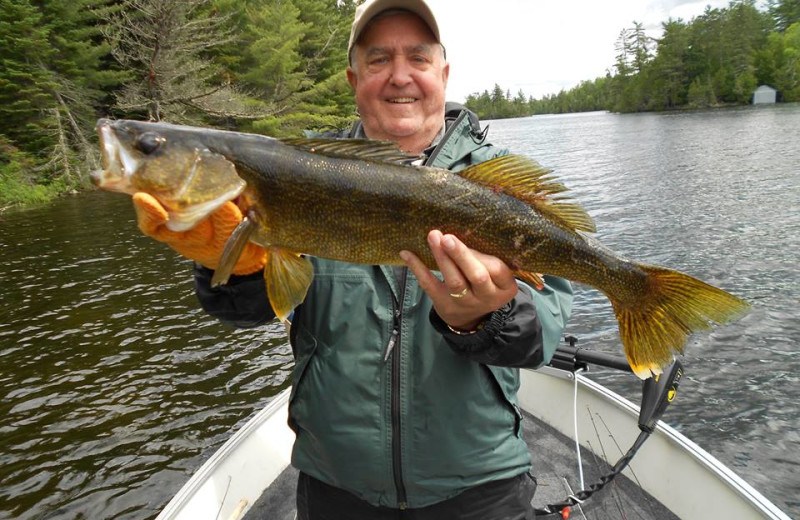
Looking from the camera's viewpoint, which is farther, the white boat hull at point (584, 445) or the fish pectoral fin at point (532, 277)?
the white boat hull at point (584, 445)

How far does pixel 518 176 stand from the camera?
2.37m

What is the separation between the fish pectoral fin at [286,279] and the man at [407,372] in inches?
5.6

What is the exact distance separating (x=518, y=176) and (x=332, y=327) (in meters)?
1.16

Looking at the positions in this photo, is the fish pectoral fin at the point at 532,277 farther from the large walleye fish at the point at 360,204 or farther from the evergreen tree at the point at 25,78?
the evergreen tree at the point at 25,78

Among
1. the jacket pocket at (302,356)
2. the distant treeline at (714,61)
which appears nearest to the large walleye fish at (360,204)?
the jacket pocket at (302,356)

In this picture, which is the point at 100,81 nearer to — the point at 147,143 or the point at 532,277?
the point at 147,143

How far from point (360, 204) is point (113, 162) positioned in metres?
1.09

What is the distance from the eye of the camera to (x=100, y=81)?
1128 inches

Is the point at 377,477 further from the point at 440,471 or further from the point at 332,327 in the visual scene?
the point at 332,327

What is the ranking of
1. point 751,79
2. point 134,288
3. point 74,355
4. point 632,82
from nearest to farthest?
point 74,355
point 134,288
point 751,79
point 632,82

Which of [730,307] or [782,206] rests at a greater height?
[730,307]

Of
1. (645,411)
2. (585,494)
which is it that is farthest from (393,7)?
(585,494)

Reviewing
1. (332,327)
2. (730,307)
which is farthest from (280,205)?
(730,307)

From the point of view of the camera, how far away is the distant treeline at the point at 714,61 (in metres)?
76.6
